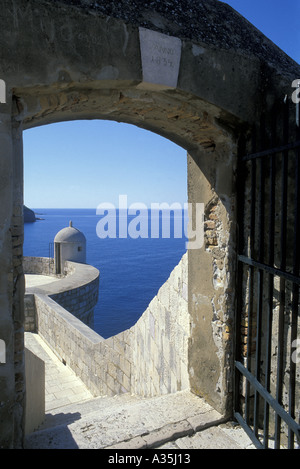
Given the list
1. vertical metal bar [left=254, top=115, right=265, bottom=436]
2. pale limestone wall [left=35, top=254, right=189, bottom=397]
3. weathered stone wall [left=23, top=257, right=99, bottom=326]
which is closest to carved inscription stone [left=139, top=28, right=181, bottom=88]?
vertical metal bar [left=254, top=115, right=265, bottom=436]

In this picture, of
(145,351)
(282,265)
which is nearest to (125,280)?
(145,351)

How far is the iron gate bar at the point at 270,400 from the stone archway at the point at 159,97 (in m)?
0.19

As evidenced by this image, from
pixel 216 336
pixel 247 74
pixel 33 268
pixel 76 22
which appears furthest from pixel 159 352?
pixel 33 268

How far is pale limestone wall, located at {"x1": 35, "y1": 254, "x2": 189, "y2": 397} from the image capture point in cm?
386

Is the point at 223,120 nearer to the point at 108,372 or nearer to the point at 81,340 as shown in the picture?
the point at 108,372

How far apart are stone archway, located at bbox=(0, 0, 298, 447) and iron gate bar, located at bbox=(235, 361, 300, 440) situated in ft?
0.61

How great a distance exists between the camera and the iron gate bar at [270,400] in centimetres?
225

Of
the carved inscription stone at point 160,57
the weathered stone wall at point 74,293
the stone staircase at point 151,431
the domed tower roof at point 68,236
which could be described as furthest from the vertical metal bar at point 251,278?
the domed tower roof at point 68,236

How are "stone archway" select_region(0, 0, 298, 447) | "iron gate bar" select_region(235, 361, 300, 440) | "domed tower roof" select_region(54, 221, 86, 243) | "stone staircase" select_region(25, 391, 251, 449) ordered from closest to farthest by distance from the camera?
1. "stone archway" select_region(0, 0, 298, 447)
2. "iron gate bar" select_region(235, 361, 300, 440)
3. "stone staircase" select_region(25, 391, 251, 449)
4. "domed tower roof" select_region(54, 221, 86, 243)

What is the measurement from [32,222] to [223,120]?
136m

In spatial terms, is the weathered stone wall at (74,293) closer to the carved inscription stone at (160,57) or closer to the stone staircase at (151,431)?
the stone staircase at (151,431)

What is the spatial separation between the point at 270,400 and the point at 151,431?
1.04 meters

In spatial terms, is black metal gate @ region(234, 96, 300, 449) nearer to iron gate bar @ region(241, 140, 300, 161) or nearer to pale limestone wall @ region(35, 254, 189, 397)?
iron gate bar @ region(241, 140, 300, 161)

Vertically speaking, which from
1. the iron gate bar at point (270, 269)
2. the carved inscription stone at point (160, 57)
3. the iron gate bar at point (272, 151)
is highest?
the carved inscription stone at point (160, 57)
